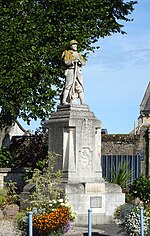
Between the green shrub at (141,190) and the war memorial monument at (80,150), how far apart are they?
2590mm

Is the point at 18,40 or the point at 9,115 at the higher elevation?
the point at 18,40

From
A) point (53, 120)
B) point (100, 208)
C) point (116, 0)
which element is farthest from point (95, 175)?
point (116, 0)

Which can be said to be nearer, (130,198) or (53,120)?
(53,120)

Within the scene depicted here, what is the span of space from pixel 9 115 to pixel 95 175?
984 cm

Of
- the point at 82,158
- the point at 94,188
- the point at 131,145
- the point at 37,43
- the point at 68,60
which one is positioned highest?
the point at 37,43

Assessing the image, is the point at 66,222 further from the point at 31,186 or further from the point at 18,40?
the point at 18,40

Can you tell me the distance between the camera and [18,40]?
24109 millimetres

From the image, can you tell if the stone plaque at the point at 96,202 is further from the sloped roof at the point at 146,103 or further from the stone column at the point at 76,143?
the sloped roof at the point at 146,103

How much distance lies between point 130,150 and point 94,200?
11.7 meters

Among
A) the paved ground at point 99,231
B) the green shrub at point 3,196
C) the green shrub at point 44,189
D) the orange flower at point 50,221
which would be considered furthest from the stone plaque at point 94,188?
the orange flower at point 50,221

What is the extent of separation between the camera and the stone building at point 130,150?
27047mm

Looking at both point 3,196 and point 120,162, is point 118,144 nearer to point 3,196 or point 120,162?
point 120,162

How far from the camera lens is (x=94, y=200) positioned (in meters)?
16.7

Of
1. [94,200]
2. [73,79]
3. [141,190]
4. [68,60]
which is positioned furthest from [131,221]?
[141,190]
